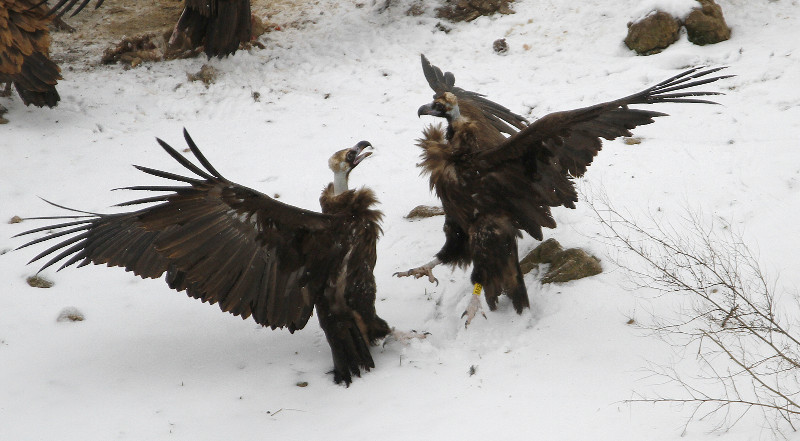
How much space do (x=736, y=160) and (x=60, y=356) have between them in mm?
5185

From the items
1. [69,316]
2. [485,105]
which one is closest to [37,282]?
[69,316]

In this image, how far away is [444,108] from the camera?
467 cm

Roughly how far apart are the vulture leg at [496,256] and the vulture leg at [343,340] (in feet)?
2.94

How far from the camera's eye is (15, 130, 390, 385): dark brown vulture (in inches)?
140

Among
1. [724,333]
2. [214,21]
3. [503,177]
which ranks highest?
[214,21]

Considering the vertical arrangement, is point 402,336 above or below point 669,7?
below

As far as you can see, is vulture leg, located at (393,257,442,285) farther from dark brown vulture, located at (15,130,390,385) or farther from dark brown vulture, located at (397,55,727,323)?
dark brown vulture, located at (15,130,390,385)

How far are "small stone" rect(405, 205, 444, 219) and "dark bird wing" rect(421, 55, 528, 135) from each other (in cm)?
85

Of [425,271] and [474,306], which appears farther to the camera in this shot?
[425,271]

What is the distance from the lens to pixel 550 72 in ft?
24.9

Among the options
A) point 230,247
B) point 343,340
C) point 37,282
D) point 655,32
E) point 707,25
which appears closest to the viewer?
point 230,247

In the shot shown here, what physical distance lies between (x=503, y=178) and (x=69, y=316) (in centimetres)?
307

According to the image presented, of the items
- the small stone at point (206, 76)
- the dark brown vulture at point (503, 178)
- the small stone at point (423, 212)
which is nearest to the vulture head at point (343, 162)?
Result: the dark brown vulture at point (503, 178)

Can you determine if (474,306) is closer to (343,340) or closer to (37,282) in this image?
(343,340)
